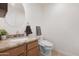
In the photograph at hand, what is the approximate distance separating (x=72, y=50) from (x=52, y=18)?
0.47 meters

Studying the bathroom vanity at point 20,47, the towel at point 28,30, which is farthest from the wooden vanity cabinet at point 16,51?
the towel at point 28,30

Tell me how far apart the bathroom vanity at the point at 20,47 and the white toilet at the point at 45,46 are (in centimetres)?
5

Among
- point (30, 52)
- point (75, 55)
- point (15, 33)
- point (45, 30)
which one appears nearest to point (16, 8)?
point (15, 33)

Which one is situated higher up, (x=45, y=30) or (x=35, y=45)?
(x=45, y=30)

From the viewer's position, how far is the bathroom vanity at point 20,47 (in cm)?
135

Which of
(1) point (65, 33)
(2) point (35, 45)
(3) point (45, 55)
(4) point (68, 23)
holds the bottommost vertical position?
(3) point (45, 55)

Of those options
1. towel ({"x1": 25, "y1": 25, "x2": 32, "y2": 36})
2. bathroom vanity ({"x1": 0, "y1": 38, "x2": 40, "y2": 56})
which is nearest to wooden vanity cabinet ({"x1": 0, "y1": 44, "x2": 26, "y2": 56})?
bathroom vanity ({"x1": 0, "y1": 38, "x2": 40, "y2": 56})

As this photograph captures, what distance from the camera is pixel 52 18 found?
4.92ft

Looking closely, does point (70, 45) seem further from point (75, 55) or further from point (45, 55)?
point (45, 55)

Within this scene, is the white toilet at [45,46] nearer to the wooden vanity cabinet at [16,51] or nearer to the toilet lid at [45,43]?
the toilet lid at [45,43]

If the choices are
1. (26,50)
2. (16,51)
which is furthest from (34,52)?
(16,51)

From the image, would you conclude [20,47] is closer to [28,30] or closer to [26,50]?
[26,50]

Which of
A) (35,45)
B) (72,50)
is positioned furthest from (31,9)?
(72,50)

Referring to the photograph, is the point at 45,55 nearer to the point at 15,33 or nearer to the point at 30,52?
the point at 30,52
